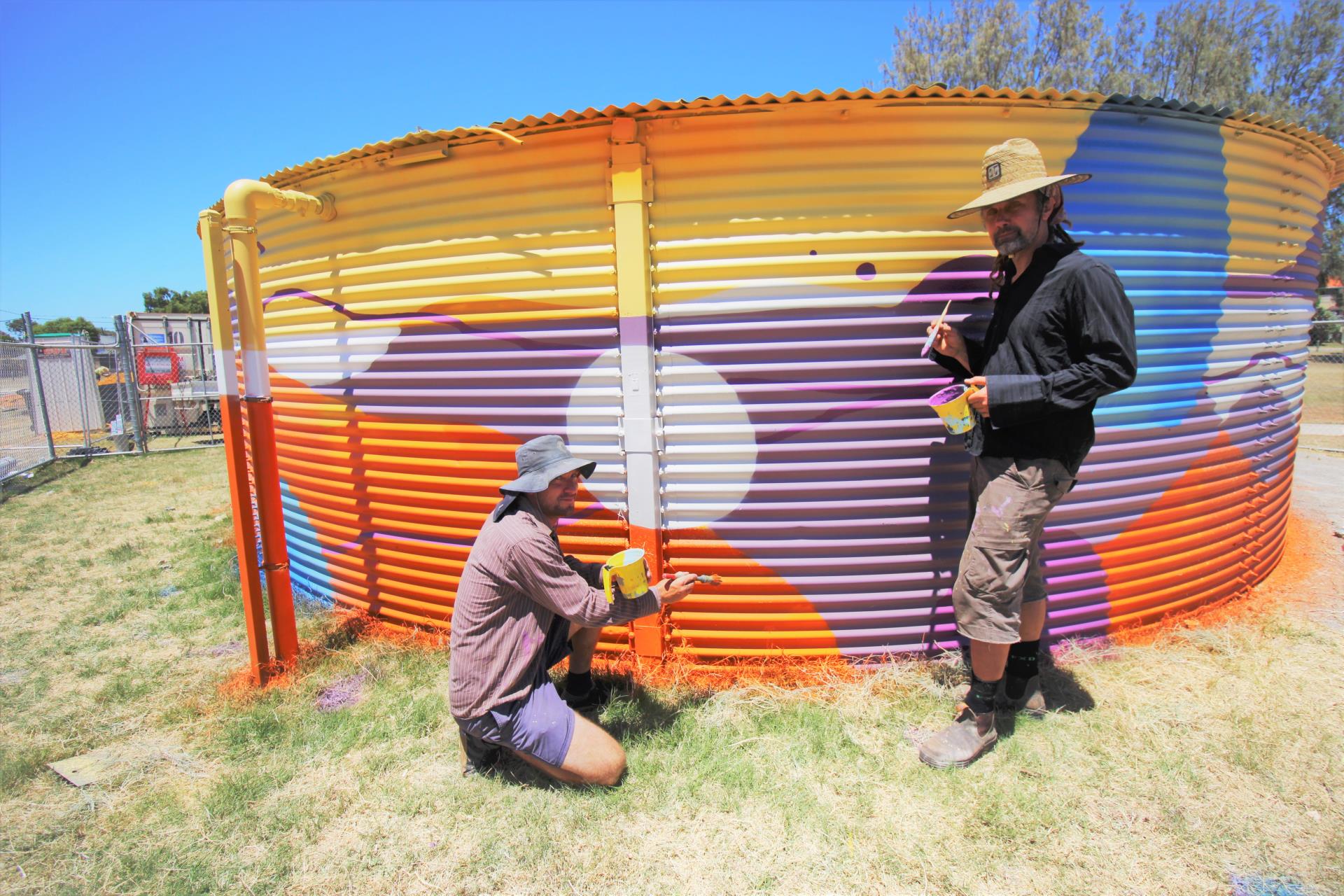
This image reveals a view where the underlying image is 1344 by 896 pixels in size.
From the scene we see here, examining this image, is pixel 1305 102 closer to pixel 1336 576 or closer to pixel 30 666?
pixel 1336 576

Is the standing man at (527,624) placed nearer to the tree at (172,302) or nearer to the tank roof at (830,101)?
the tank roof at (830,101)

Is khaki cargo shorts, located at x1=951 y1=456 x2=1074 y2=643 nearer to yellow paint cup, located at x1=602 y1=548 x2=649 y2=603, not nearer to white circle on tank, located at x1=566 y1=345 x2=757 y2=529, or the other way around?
white circle on tank, located at x1=566 y1=345 x2=757 y2=529

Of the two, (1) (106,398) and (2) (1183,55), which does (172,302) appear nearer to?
(1) (106,398)

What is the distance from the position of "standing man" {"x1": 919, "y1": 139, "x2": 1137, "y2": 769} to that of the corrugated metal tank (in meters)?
0.57

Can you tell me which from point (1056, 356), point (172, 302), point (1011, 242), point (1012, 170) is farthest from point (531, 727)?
point (172, 302)

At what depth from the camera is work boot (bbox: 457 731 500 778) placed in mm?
3064

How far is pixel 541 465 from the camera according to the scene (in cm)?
307

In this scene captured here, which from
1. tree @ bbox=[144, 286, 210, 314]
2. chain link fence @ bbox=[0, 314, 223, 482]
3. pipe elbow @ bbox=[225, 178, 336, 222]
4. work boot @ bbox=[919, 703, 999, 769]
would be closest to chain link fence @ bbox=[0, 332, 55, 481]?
chain link fence @ bbox=[0, 314, 223, 482]

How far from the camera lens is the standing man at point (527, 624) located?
2914mm

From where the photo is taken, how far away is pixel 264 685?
13.1 ft

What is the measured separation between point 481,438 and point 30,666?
3356mm

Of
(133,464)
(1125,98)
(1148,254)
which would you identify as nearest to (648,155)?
(1125,98)

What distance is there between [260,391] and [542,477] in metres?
2.18

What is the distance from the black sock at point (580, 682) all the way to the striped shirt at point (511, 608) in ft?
1.89
